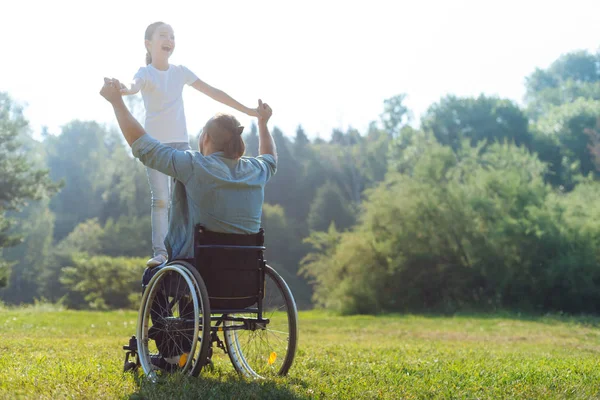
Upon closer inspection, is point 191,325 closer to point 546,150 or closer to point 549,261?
point 549,261

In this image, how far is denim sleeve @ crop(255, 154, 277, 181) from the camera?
458cm

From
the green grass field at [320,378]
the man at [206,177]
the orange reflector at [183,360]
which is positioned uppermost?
the man at [206,177]

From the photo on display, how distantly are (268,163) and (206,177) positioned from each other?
58 centimetres

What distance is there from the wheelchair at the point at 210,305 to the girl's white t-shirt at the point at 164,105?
121cm

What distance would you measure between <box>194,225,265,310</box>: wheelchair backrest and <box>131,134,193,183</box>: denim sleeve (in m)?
0.36

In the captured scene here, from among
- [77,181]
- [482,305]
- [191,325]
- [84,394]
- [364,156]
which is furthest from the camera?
[77,181]

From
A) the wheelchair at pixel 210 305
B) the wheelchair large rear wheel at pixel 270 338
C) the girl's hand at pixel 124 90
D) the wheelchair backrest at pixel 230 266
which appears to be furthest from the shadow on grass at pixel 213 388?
the girl's hand at pixel 124 90

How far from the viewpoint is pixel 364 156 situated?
56.5m

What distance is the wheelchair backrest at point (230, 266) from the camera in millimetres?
4148

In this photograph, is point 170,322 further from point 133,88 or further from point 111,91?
point 133,88

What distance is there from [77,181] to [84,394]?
67.6 meters

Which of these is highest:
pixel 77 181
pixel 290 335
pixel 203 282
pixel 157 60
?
pixel 77 181

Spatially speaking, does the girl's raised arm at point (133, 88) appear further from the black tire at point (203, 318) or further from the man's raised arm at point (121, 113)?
the black tire at point (203, 318)

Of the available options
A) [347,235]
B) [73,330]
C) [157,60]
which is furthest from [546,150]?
[157,60]
